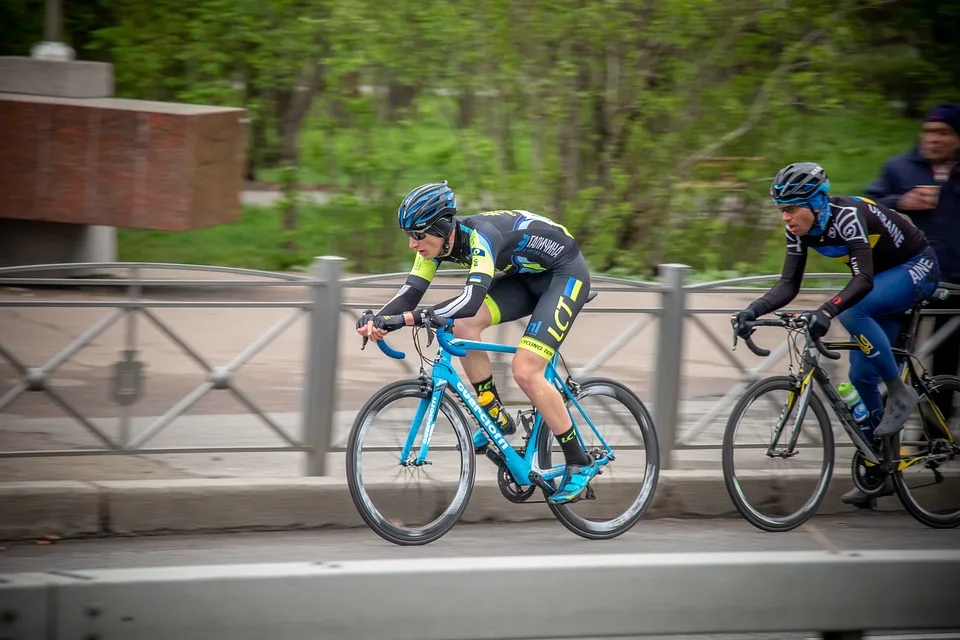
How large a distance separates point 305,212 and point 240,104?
142 cm

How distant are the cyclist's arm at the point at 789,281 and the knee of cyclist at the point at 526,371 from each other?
1.29m

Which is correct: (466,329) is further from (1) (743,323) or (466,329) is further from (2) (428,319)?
(1) (743,323)

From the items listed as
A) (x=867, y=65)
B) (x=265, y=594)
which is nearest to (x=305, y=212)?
(x=867, y=65)

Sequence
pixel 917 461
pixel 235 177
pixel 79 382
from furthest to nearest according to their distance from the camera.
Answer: pixel 235 177 < pixel 917 461 < pixel 79 382

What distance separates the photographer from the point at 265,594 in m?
3.05

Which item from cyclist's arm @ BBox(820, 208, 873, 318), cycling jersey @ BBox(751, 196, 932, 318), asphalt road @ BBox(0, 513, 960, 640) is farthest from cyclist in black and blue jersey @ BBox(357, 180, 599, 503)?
cyclist's arm @ BBox(820, 208, 873, 318)

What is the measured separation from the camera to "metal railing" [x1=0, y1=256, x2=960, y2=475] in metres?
6.14

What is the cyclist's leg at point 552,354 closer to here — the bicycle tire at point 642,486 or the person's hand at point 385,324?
the bicycle tire at point 642,486

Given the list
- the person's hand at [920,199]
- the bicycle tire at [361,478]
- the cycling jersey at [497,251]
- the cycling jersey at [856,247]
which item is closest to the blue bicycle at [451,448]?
the bicycle tire at [361,478]

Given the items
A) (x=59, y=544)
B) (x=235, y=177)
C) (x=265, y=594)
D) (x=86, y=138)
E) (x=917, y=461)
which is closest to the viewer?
(x=265, y=594)

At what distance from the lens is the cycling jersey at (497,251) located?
5.63 meters

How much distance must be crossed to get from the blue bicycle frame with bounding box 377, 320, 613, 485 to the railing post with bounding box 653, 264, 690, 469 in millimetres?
904

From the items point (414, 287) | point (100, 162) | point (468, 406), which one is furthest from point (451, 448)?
→ point (100, 162)

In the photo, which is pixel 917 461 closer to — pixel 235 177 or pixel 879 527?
pixel 879 527
